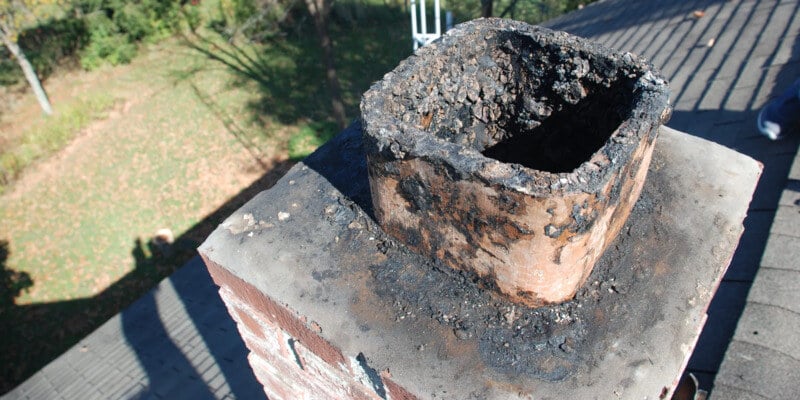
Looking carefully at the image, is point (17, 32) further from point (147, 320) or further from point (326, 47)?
point (147, 320)

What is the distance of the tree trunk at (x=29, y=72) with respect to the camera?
Result: 1495 centimetres

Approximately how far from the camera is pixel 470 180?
6.13 ft

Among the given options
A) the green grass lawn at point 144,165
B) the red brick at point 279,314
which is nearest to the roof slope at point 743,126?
the red brick at point 279,314

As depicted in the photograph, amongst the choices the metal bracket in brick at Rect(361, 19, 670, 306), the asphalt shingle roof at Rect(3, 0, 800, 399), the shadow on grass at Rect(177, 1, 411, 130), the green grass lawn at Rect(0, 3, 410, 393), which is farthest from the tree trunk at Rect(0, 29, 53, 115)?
the metal bracket in brick at Rect(361, 19, 670, 306)

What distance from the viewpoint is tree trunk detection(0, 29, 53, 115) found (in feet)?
49.1

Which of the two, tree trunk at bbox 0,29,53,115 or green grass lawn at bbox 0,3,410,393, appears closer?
green grass lawn at bbox 0,3,410,393

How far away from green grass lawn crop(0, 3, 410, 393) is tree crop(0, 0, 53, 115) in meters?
0.54

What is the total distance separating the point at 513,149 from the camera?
2883mm

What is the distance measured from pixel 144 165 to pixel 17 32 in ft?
19.0

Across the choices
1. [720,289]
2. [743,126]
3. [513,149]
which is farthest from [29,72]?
[720,289]

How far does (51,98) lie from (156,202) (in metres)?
→ 6.84

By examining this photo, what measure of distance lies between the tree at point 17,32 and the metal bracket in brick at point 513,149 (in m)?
16.5

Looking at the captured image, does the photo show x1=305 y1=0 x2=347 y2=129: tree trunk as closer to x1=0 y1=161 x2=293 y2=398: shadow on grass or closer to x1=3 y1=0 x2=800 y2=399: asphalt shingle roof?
x1=0 y1=161 x2=293 y2=398: shadow on grass

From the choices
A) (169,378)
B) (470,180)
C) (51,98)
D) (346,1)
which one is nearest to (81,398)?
(169,378)
